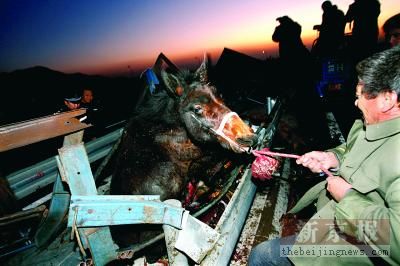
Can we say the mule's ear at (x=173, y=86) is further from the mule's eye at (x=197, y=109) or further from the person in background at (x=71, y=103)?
the person in background at (x=71, y=103)

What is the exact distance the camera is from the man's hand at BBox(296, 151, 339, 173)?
8.07 feet

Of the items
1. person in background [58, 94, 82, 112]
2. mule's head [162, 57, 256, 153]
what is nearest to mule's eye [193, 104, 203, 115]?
mule's head [162, 57, 256, 153]

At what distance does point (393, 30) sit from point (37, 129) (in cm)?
595

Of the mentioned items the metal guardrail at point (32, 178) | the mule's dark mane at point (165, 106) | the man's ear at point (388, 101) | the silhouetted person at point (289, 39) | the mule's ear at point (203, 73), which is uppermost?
the silhouetted person at point (289, 39)

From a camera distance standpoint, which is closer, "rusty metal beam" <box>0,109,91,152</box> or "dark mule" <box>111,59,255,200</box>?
"rusty metal beam" <box>0,109,91,152</box>

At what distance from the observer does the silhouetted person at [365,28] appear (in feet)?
40.2

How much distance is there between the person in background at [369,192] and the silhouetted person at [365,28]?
495 inches

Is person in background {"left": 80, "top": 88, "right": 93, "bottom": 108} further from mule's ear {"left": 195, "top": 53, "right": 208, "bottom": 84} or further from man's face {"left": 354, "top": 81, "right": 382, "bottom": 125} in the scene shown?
man's face {"left": 354, "top": 81, "right": 382, "bottom": 125}

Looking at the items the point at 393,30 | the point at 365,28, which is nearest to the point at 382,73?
the point at 393,30

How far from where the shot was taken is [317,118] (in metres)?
10.2

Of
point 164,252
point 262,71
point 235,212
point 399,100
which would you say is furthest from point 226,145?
point 262,71

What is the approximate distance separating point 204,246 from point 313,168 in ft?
4.33

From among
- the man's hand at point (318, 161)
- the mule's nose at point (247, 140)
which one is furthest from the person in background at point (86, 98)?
the man's hand at point (318, 161)

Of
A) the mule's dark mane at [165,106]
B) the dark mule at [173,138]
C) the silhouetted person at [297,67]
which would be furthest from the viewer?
the silhouetted person at [297,67]
